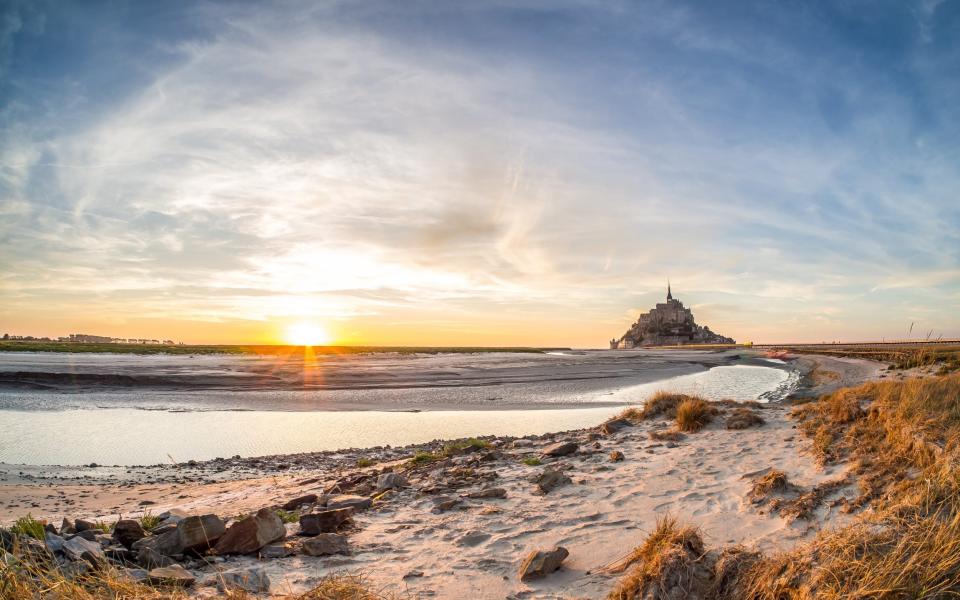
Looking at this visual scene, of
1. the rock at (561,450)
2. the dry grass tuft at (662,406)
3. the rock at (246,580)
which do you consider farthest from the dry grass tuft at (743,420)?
the rock at (246,580)

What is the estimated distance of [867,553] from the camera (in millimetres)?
4449

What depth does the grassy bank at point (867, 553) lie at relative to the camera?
4113 millimetres

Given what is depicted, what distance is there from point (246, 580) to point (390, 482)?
417cm

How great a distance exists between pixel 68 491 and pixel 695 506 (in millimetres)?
12066

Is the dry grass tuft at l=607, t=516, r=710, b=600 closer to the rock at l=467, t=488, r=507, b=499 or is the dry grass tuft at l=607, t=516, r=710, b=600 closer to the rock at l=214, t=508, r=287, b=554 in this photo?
the rock at l=467, t=488, r=507, b=499

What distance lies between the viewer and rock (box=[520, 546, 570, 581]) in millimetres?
5489

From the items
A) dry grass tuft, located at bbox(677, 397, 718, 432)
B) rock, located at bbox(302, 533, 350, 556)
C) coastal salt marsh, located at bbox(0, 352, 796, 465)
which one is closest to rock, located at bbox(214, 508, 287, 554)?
rock, located at bbox(302, 533, 350, 556)

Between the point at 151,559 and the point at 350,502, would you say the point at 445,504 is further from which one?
the point at 151,559

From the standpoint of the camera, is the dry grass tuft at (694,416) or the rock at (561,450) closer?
the rock at (561,450)

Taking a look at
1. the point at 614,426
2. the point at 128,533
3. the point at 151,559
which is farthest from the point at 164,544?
the point at 614,426

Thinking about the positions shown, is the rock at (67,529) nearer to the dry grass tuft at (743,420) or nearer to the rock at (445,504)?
the rock at (445,504)

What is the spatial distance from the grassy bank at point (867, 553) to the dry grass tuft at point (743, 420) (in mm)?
4533

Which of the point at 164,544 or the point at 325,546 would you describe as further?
the point at 325,546

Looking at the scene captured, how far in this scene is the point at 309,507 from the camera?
8.18 metres
